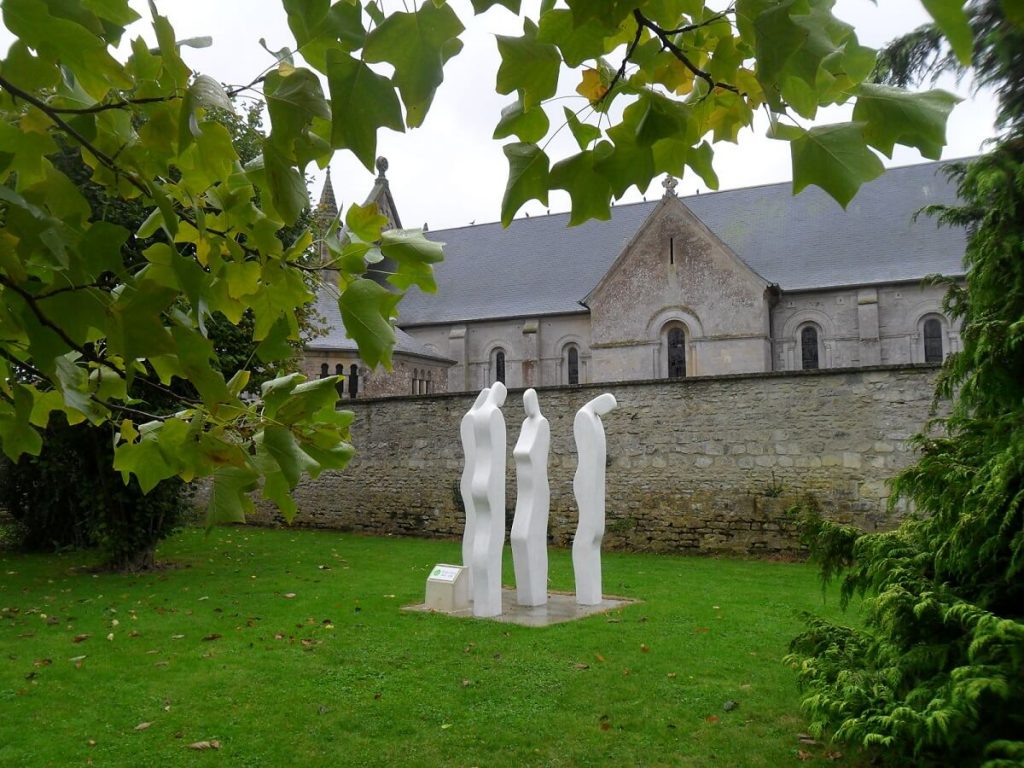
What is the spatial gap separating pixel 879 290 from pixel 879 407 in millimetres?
11493

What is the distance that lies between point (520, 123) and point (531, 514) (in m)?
7.40

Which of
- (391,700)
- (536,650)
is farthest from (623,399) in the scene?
(391,700)

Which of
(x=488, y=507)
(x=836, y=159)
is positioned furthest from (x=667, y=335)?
(x=836, y=159)

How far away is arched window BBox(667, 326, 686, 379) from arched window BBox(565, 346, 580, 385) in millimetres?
3662

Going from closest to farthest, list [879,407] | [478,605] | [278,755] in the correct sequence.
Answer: [278,755]
[478,605]
[879,407]

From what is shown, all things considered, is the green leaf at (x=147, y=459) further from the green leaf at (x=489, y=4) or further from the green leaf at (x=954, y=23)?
the green leaf at (x=954, y=23)

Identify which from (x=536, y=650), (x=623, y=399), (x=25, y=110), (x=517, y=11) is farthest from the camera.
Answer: (x=623, y=399)

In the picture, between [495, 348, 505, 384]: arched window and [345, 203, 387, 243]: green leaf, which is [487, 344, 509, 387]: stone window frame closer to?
[495, 348, 505, 384]: arched window

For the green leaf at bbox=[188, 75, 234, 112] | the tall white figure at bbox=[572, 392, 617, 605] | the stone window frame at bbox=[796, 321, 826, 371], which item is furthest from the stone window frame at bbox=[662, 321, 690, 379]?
the green leaf at bbox=[188, 75, 234, 112]

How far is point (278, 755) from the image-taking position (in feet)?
14.1

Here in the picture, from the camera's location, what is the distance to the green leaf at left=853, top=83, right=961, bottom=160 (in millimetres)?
1082

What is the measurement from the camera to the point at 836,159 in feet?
3.70

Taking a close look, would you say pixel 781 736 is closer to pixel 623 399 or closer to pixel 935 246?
pixel 623 399

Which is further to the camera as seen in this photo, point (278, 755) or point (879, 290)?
point (879, 290)
